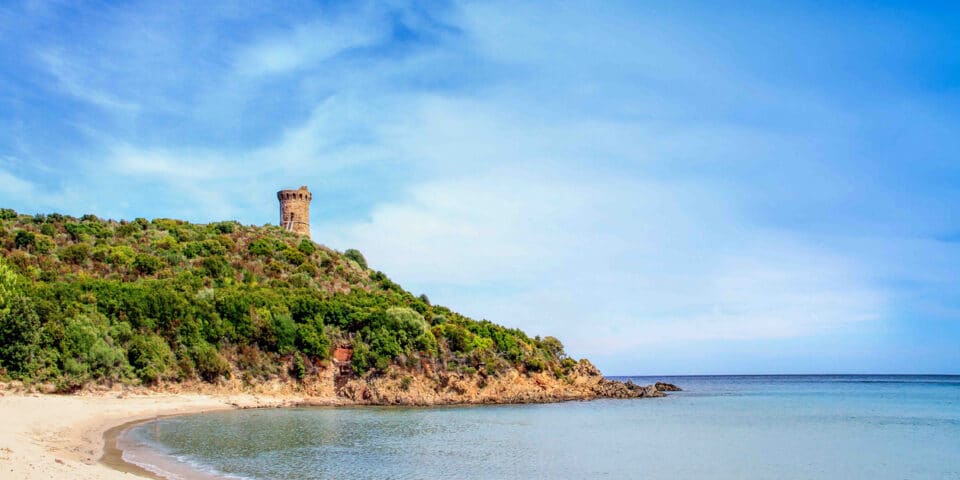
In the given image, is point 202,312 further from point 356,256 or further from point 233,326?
point 356,256

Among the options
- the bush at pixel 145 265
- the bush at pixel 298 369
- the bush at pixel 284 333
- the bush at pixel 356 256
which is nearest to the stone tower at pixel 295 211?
the bush at pixel 356 256

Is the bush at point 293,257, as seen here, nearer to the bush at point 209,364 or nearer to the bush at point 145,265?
the bush at point 145,265

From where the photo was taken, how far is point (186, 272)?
160ft

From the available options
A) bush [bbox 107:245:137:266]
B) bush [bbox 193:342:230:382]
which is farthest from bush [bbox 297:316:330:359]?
bush [bbox 107:245:137:266]

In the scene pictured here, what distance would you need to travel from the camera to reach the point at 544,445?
25.0m

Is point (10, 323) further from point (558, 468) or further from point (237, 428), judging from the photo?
point (558, 468)

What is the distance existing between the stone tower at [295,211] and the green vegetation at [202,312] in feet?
15.2

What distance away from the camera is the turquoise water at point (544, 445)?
19656 millimetres

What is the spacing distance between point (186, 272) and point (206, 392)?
13384mm

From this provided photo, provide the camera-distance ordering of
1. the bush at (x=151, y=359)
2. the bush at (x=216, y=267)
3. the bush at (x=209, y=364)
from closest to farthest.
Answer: the bush at (x=151, y=359)
the bush at (x=209, y=364)
the bush at (x=216, y=267)

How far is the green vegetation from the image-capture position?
34812mm

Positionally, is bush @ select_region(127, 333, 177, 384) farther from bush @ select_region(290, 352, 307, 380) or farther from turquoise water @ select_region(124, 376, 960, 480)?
bush @ select_region(290, 352, 307, 380)

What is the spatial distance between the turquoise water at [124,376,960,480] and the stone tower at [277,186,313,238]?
32094mm

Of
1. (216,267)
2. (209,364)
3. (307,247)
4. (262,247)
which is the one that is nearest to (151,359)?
(209,364)
